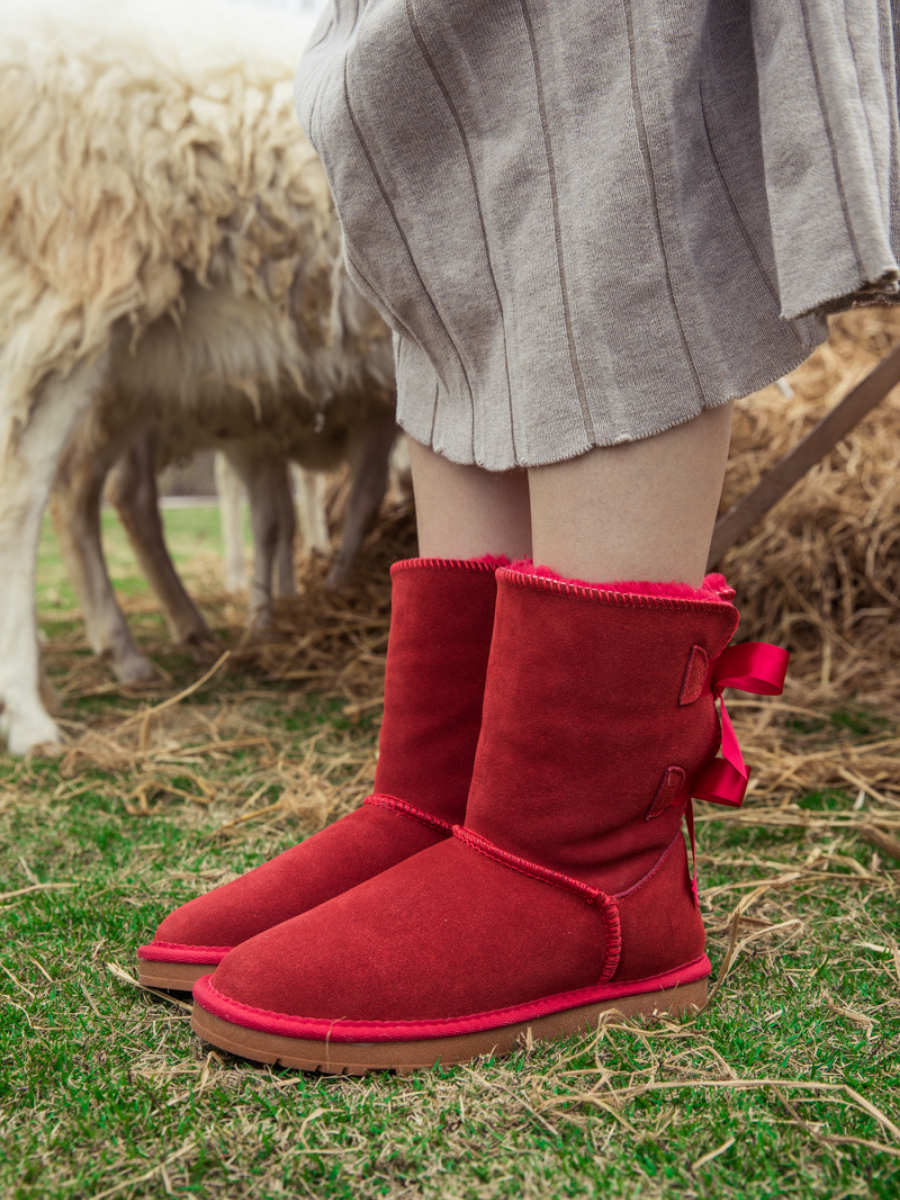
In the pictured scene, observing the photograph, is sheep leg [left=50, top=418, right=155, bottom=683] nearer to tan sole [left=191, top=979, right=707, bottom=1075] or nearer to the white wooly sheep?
the white wooly sheep

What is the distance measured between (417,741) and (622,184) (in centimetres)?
38

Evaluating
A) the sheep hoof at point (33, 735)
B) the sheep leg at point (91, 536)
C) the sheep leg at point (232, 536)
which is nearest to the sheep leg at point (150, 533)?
the sheep leg at point (91, 536)

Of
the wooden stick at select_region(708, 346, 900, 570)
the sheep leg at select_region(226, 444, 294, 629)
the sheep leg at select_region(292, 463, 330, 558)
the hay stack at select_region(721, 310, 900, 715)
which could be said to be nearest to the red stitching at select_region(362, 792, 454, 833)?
the wooden stick at select_region(708, 346, 900, 570)

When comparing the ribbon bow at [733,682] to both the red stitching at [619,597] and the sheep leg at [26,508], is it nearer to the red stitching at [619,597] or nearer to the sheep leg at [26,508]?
the red stitching at [619,597]

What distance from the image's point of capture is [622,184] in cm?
49

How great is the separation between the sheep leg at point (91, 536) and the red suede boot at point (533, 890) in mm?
1451

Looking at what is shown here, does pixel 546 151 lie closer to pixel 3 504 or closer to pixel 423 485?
pixel 423 485

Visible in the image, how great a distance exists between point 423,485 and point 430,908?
0.31 metres

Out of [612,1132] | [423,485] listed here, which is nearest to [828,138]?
[423,485]

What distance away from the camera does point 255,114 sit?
146 cm

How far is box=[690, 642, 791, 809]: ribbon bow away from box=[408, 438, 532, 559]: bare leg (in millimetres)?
177

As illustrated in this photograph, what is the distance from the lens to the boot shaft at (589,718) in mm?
533

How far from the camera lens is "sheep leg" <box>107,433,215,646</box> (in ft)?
7.02

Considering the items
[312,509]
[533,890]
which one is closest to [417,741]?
[533,890]
